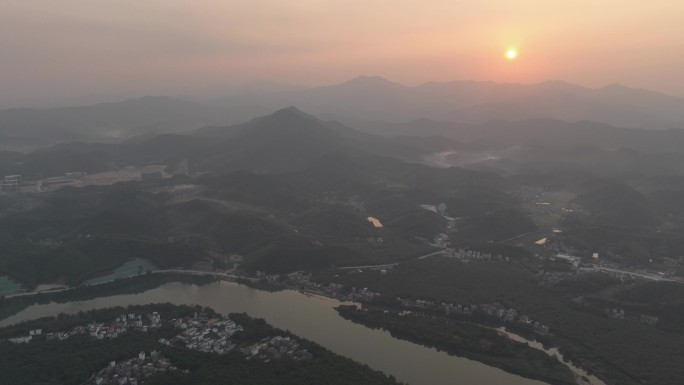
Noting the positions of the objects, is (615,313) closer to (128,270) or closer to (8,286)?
(128,270)

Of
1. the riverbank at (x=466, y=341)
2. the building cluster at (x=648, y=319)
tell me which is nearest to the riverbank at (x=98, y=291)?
the riverbank at (x=466, y=341)

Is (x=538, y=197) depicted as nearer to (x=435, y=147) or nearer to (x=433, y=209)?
(x=433, y=209)

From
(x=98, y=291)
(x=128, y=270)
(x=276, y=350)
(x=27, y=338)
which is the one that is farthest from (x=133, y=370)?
(x=128, y=270)

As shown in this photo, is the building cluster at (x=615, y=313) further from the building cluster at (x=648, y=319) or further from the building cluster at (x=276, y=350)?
the building cluster at (x=276, y=350)

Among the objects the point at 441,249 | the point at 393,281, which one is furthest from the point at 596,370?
the point at 441,249

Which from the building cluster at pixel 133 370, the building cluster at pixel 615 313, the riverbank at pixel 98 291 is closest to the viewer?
the building cluster at pixel 133 370

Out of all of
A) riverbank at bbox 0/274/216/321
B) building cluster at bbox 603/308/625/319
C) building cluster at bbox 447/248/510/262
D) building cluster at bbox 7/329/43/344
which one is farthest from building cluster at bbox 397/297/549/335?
building cluster at bbox 7/329/43/344
